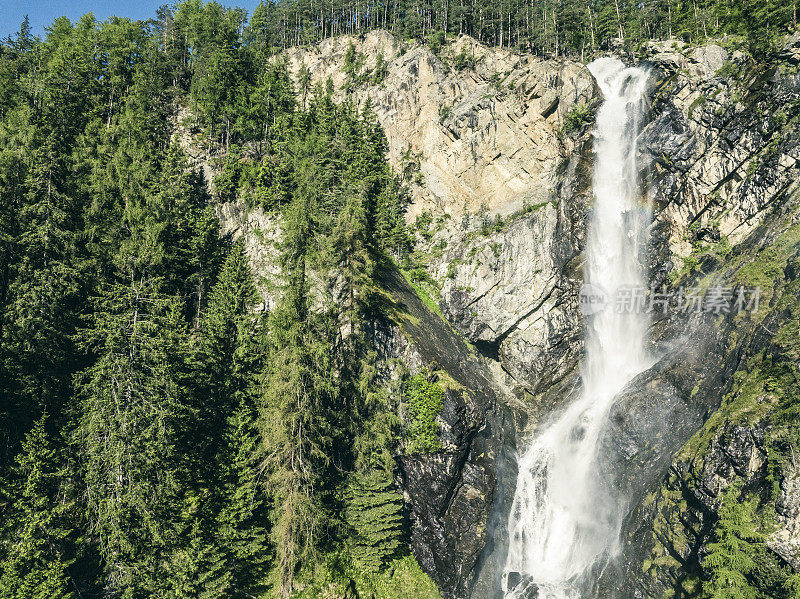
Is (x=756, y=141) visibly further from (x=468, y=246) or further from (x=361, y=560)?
(x=361, y=560)

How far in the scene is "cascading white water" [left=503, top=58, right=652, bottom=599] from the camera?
2678cm

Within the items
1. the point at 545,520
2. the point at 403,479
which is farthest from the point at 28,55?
the point at 545,520

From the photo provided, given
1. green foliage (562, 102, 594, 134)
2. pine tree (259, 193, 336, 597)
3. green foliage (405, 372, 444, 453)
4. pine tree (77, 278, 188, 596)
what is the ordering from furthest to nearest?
green foliage (562, 102, 594, 134) → green foliage (405, 372, 444, 453) → pine tree (259, 193, 336, 597) → pine tree (77, 278, 188, 596)

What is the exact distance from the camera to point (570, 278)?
36781mm

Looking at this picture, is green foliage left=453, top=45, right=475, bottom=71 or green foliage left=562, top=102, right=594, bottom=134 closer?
green foliage left=562, top=102, right=594, bottom=134

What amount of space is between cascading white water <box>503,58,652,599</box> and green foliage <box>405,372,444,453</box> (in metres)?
7.53

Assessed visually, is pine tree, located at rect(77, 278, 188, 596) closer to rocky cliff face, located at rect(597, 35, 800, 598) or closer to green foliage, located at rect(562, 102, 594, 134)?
rocky cliff face, located at rect(597, 35, 800, 598)

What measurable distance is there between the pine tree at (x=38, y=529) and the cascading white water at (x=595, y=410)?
74.8 feet

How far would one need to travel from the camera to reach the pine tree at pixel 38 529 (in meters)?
16.0

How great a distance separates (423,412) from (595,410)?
1289cm

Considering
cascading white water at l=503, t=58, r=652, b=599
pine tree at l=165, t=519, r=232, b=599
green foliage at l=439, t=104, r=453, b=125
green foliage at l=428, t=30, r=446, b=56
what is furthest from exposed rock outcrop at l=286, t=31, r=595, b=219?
pine tree at l=165, t=519, r=232, b=599

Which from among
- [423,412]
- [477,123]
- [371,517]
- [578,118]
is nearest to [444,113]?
[477,123]

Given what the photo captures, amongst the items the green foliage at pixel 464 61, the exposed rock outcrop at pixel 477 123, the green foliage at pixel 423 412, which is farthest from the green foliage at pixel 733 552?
the green foliage at pixel 464 61

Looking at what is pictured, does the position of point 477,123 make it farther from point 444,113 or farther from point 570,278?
point 570,278
